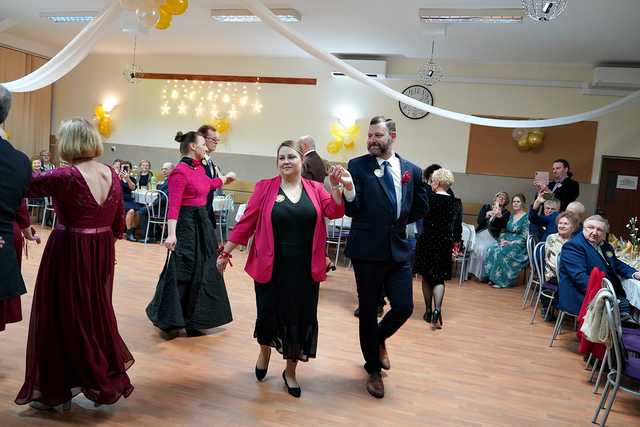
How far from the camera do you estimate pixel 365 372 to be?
3.69 meters

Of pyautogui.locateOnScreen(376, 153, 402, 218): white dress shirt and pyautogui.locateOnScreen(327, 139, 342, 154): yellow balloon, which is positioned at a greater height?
pyautogui.locateOnScreen(327, 139, 342, 154): yellow balloon

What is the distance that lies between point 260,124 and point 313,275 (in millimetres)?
7263

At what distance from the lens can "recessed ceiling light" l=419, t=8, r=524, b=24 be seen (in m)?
5.81

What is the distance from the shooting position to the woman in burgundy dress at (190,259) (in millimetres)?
3896

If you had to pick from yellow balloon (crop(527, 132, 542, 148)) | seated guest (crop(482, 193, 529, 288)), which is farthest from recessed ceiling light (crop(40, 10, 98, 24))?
yellow balloon (crop(527, 132, 542, 148))

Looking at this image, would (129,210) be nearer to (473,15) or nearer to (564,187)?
(473,15)

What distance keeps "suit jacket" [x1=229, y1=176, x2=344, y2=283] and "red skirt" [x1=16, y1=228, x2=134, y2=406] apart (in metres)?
0.78

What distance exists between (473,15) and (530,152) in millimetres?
3359

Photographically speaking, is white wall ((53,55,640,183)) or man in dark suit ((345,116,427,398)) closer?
man in dark suit ((345,116,427,398))

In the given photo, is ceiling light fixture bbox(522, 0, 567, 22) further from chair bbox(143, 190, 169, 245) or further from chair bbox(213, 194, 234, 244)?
chair bbox(143, 190, 169, 245)

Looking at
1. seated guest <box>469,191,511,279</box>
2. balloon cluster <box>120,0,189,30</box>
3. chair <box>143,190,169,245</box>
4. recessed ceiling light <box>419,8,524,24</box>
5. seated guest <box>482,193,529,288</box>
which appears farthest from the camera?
chair <box>143,190,169,245</box>

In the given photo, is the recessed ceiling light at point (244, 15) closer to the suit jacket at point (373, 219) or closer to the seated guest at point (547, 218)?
the seated guest at point (547, 218)

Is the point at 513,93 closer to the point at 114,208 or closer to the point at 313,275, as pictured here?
the point at 313,275

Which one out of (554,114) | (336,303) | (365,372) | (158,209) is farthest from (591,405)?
(158,209)
